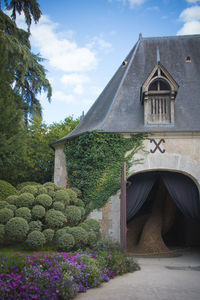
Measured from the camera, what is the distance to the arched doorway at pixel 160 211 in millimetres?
8055

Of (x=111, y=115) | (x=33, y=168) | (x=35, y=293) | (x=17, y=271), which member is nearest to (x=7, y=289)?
(x=35, y=293)

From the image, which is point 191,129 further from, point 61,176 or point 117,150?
point 61,176

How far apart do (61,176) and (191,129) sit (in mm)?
4536

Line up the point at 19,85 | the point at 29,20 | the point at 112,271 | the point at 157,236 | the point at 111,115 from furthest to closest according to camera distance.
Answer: the point at 19,85 → the point at 29,20 → the point at 157,236 → the point at 111,115 → the point at 112,271

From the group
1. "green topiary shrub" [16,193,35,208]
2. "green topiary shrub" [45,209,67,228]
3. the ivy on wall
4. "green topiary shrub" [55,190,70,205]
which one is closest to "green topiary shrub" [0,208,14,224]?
"green topiary shrub" [16,193,35,208]

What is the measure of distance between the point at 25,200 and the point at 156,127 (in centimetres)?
435

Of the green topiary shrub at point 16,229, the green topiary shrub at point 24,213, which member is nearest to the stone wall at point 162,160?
the green topiary shrub at point 24,213

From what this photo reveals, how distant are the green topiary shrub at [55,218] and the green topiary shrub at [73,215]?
0.32 meters

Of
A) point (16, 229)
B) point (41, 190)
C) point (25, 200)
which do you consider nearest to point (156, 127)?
point (41, 190)

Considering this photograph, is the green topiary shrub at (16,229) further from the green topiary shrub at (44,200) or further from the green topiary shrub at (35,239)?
the green topiary shrub at (44,200)

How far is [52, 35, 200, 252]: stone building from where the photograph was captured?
7598 mm

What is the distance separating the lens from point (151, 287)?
14.5ft

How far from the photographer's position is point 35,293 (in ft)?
11.6

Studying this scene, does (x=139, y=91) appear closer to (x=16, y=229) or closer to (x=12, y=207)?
(x=12, y=207)
